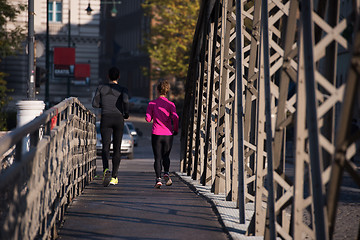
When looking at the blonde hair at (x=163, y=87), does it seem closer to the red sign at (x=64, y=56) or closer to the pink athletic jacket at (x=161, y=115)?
the pink athletic jacket at (x=161, y=115)

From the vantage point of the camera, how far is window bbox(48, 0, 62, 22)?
64.2 m

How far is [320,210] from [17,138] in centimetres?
186

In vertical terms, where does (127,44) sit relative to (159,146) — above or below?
above

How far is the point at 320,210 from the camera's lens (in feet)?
17.0

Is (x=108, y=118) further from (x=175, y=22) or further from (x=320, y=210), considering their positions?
(x=175, y=22)

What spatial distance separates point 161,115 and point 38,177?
266 inches

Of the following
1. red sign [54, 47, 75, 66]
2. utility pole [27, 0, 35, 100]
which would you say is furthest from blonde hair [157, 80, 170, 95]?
red sign [54, 47, 75, 66]

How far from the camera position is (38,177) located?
19.0 ft

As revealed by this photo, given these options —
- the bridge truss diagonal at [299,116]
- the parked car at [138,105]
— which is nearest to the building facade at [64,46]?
the parked car at [138,105]

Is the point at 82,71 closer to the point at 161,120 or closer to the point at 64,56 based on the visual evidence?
the point at 64,56

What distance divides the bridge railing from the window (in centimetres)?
5488

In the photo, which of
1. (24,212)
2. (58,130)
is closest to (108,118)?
(58,130)

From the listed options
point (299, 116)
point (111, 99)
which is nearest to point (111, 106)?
point (111, 99)

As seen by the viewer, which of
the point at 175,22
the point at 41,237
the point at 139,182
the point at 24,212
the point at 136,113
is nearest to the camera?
the point at 24,212
